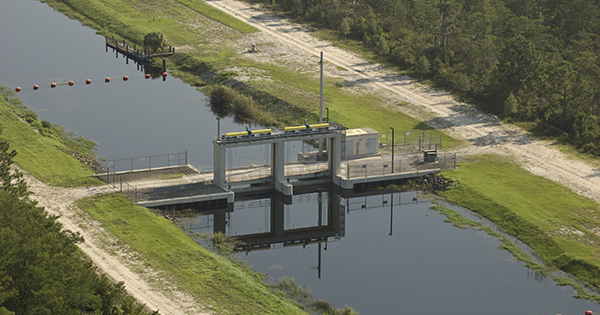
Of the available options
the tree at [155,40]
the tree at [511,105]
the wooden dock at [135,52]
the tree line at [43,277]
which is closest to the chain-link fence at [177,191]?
the tree line at [43,277]

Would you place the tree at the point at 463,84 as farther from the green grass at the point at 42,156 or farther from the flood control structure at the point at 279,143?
the green grass at the point at 42,156

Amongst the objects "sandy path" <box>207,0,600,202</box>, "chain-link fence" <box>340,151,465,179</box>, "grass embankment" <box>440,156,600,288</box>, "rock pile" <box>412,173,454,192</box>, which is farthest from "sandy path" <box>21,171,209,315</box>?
"sandy path" <box>207,0,600,202</box>

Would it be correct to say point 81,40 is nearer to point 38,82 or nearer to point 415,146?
point 38,82

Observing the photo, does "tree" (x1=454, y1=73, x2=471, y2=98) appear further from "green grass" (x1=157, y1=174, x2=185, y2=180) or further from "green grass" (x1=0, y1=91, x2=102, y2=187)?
"green grass" (x1=0, y1=91, x2=102, y2=187)

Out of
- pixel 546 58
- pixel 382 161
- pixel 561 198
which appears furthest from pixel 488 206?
pixel 546 58

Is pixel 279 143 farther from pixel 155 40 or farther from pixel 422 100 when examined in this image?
pixel 155 40

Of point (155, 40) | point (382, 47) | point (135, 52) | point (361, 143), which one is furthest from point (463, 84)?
point (135, 52)
